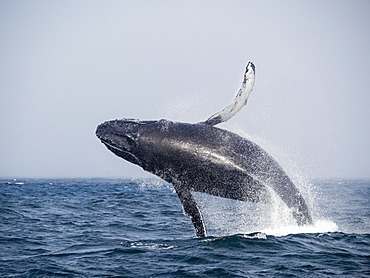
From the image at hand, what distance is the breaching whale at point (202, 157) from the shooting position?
8.55 metres

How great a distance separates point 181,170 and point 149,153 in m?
0.79

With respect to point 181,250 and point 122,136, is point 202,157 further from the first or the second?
point 181,250

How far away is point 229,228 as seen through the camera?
40.6 ft

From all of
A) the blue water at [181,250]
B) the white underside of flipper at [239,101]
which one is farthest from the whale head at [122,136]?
the blue water at [181,250]

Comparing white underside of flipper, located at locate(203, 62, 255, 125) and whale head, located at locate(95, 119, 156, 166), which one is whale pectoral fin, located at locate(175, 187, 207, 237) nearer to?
whale head, located at locate(95, 119, 156, 166)

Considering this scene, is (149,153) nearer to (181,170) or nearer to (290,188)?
(181,170)

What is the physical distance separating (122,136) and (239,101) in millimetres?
2730

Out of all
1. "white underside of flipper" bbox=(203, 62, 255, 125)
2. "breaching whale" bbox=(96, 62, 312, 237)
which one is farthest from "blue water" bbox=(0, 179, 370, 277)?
"white underside of flipper" bbox=(203, 62, 255, 125)

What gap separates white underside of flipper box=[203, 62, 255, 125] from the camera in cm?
886

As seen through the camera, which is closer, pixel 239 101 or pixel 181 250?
pixel 181 250

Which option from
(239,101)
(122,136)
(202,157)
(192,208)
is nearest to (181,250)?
(192,208)

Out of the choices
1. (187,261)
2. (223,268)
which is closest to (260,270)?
(223,268)

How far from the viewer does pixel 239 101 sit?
8.98 m

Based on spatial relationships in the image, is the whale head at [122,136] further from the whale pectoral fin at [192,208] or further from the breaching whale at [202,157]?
the whale pectoral fin at [192,208]
